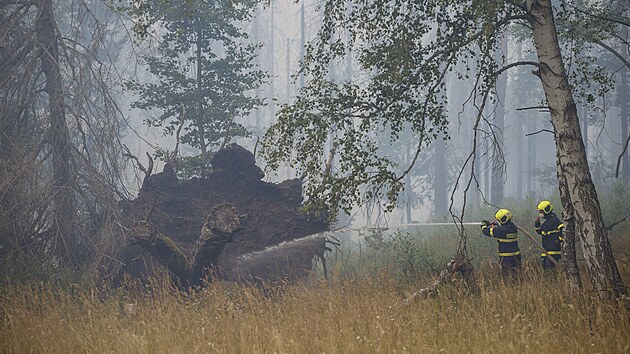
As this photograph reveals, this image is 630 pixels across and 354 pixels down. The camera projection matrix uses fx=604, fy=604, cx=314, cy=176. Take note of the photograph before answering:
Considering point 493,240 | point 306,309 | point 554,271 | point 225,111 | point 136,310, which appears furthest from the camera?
point 225,111

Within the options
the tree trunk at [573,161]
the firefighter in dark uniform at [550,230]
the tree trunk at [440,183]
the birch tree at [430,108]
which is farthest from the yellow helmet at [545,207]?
the tree trunk at [440,183]

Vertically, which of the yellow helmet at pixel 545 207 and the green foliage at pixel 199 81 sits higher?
the green foliage at pixel 199 81

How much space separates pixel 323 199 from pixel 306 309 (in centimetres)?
156

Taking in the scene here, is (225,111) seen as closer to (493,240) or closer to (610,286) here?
(493,240)

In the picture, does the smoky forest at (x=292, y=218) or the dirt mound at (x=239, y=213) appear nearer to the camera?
the smoky forest at (x=292, y=218)

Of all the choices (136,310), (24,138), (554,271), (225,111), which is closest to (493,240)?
(554,271)

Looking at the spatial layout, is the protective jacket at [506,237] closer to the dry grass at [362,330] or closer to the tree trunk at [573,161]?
the dry grass at [362,330]

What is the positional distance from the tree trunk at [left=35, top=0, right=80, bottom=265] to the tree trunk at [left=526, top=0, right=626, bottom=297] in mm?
8985

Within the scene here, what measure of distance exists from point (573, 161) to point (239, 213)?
24.8 feet

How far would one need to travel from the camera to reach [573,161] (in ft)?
25.8

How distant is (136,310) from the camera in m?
10.1

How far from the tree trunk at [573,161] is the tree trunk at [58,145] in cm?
898

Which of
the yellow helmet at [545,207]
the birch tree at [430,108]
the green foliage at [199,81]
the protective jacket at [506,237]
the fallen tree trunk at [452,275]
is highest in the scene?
the green foliage at [199,81]

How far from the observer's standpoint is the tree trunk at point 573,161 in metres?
7.74
